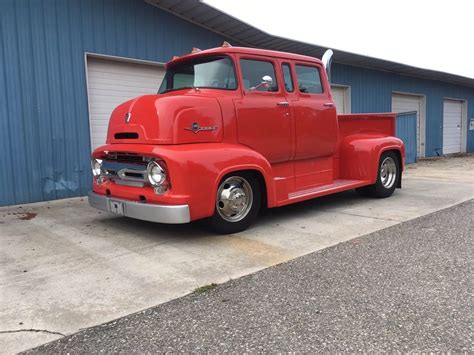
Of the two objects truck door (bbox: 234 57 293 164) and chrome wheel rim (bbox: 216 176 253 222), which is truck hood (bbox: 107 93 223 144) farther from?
chrome wheel rim (bbox: 216 176 253 222)

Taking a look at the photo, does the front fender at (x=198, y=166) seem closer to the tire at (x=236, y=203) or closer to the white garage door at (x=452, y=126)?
the tire at (x=236, y=203)

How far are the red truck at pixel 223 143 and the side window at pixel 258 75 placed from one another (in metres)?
0.01

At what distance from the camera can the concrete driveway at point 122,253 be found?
10.8ft

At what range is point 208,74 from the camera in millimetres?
5668

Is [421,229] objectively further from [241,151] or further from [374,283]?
[241,151]

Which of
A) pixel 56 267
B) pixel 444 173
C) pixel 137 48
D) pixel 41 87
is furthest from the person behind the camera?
pixel 444 173

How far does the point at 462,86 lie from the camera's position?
21.3 m

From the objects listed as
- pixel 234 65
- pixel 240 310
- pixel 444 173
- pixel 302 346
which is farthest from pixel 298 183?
pixel 444 173

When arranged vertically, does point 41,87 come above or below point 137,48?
below

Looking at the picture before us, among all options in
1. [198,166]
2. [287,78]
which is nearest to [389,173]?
[287,78]

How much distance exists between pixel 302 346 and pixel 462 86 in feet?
73.6

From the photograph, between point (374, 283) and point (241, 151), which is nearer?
point (374, 283)

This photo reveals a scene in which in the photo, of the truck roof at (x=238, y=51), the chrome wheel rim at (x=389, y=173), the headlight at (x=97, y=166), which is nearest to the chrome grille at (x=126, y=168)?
Result: the headlight at (x=97, y=166)

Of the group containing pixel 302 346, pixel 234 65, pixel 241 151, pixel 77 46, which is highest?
pixel 77 46
